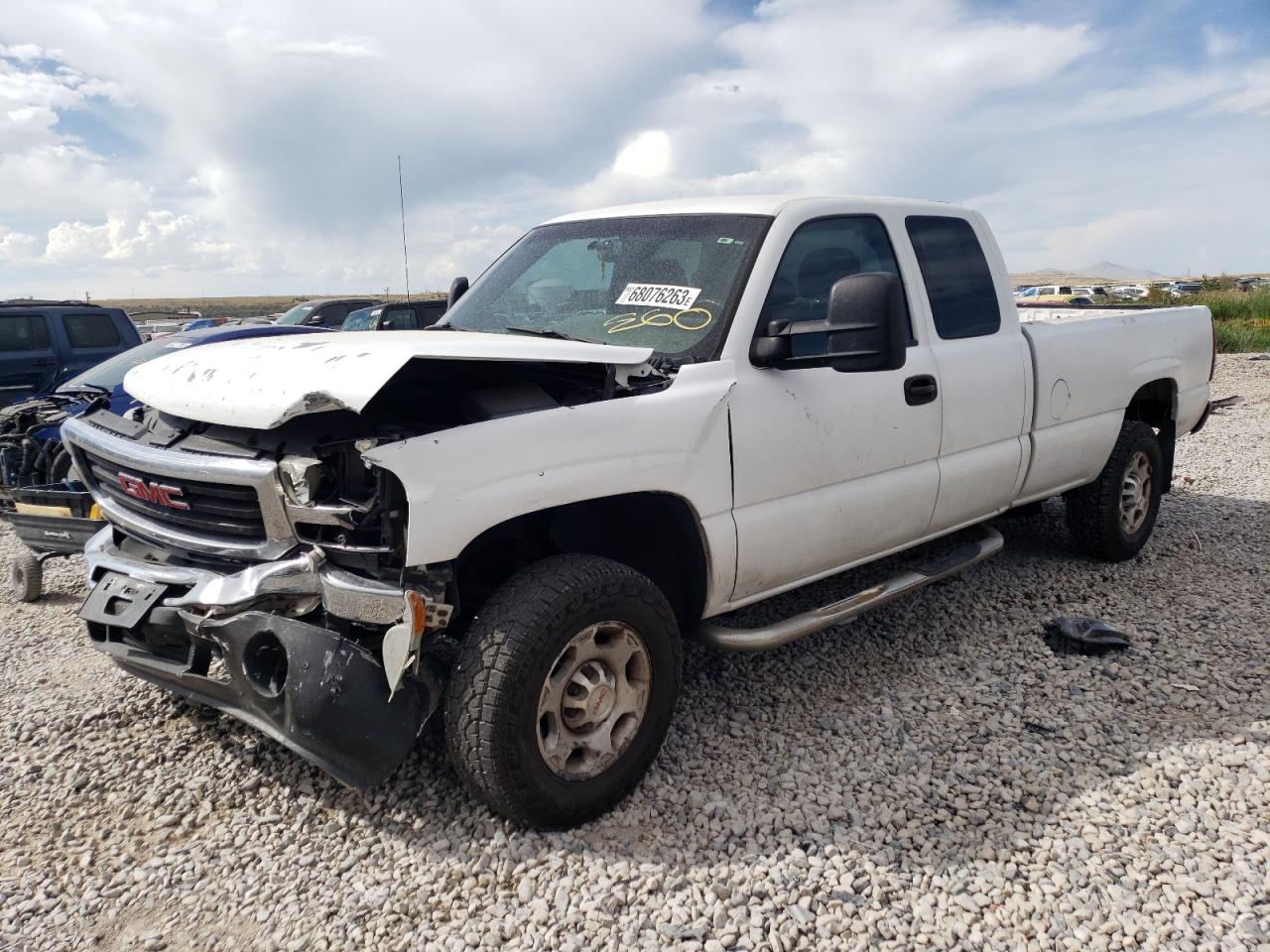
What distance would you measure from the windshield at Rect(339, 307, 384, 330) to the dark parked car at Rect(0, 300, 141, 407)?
9.00ft

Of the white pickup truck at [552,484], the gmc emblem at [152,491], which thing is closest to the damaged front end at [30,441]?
the white pickup truck at [552,484]

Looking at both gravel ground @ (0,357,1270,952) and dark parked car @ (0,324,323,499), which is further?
dark parked car @ (0,324,323,499)

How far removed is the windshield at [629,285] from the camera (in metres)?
3.35

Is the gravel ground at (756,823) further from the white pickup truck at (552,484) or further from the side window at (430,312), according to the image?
the side window at (430,312)

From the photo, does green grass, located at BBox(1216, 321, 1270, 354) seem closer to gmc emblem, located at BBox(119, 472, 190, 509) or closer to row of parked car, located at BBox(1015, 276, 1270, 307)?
row of parked car, located at BBox(1015, 276, 1270, 307)

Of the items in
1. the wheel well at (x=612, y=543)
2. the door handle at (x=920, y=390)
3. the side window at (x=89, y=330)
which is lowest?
the wheel well at (x=612, y=543)

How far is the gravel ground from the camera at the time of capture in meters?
2.50

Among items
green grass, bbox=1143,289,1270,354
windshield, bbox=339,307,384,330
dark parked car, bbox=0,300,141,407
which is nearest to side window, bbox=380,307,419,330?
windshield, bbox=339,307,384,330

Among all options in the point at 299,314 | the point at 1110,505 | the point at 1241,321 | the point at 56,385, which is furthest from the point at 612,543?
the point at 1241,321

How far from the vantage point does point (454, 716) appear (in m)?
2.64

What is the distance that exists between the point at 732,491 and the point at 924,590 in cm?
235

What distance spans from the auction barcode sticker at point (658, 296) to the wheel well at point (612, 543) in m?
0.79

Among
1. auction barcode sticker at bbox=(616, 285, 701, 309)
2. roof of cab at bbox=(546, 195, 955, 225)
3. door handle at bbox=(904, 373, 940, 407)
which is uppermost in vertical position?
roof of cab at bbox=(546, 195, 955, 225)

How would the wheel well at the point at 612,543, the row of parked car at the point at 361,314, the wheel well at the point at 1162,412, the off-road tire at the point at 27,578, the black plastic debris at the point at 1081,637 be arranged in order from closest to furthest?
the wheel well at the point at 612,543, the black plastic debris at the point at 1081,637, the off-road tire at the point at 27,578, the wheel well at the point at 1162,412, the row of parked car at the point at 361,314
